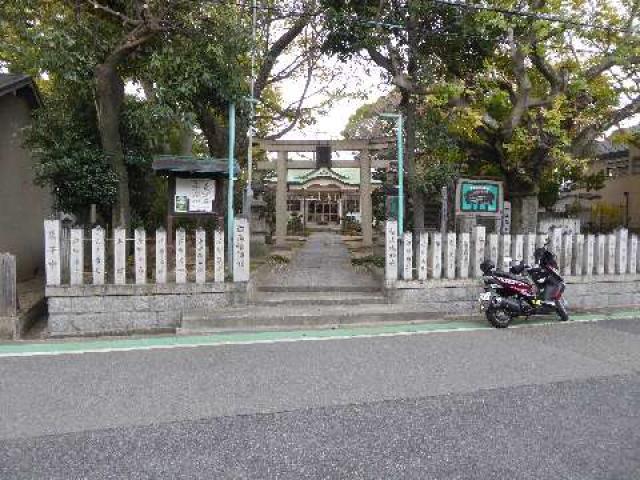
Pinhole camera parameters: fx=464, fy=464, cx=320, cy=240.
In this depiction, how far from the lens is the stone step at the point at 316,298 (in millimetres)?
7555

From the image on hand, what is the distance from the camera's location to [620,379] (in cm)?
476

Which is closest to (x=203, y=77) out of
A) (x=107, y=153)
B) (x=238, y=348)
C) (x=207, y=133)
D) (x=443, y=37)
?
(x=107, y=153)

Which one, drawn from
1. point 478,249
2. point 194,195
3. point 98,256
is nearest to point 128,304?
point 98,256

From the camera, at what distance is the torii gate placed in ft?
47.5

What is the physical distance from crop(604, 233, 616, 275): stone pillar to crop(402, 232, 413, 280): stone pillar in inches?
169

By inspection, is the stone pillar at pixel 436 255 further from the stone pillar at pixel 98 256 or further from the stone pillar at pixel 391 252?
the stone pillar at pixel 98 256

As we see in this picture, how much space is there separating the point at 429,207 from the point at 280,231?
6479 mm

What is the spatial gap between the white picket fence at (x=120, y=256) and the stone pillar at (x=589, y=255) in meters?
6.45

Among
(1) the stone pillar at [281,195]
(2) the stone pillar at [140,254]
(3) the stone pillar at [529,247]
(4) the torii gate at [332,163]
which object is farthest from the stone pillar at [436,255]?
(1) the stone pillar at [281,195]

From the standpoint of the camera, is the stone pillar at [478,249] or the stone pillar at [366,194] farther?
the stone pillar at [366,194]

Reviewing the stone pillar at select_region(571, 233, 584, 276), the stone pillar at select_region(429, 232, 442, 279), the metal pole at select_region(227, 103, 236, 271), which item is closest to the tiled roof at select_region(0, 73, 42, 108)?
the metal pole at select_region(227, 103, 236, 271)

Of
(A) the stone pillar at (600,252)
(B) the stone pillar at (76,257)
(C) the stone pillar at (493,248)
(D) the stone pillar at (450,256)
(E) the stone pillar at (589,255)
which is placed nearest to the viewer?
(B) the stone pillar at (76,257)

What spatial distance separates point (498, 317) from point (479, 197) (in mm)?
3017

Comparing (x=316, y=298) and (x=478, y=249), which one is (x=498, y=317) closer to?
(x=478, y=249)
